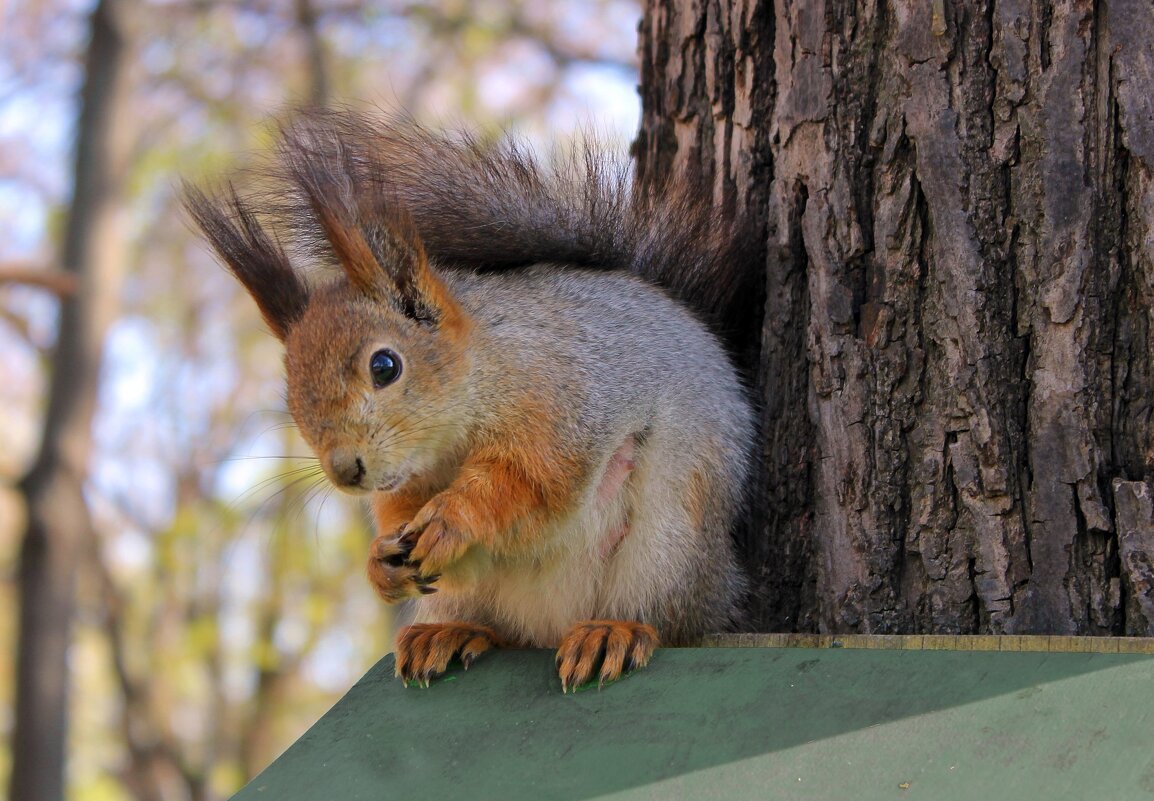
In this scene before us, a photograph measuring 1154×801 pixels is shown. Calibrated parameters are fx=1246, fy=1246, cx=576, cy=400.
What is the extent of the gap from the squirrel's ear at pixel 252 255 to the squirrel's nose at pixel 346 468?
40 centimetres

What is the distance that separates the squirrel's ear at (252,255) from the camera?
7.55 ft

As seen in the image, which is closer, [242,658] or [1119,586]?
[1119,586]

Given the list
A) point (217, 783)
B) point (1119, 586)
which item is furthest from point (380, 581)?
point (217, 783)

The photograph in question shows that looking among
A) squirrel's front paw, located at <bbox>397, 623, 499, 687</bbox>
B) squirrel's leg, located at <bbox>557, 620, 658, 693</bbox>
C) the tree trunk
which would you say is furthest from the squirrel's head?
the tree trunk

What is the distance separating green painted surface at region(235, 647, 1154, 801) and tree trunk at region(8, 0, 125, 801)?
3100 mm

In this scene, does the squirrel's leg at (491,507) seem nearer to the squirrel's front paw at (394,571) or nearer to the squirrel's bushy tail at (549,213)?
the squirrel's front paw at (394,571)

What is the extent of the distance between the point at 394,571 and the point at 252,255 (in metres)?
0.69

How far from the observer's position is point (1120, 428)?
6.17 feet

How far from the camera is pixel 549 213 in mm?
2453

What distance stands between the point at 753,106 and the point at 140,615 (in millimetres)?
10396

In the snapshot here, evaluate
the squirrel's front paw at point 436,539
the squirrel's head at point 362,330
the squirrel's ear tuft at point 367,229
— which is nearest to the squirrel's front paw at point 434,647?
the squirrel's front paw at point 436,539

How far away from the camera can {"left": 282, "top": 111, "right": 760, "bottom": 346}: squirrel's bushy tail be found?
239 cm

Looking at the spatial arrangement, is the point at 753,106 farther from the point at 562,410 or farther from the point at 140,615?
the point at 140,615

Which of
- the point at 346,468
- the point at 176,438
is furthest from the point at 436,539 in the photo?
the point at 176,438
